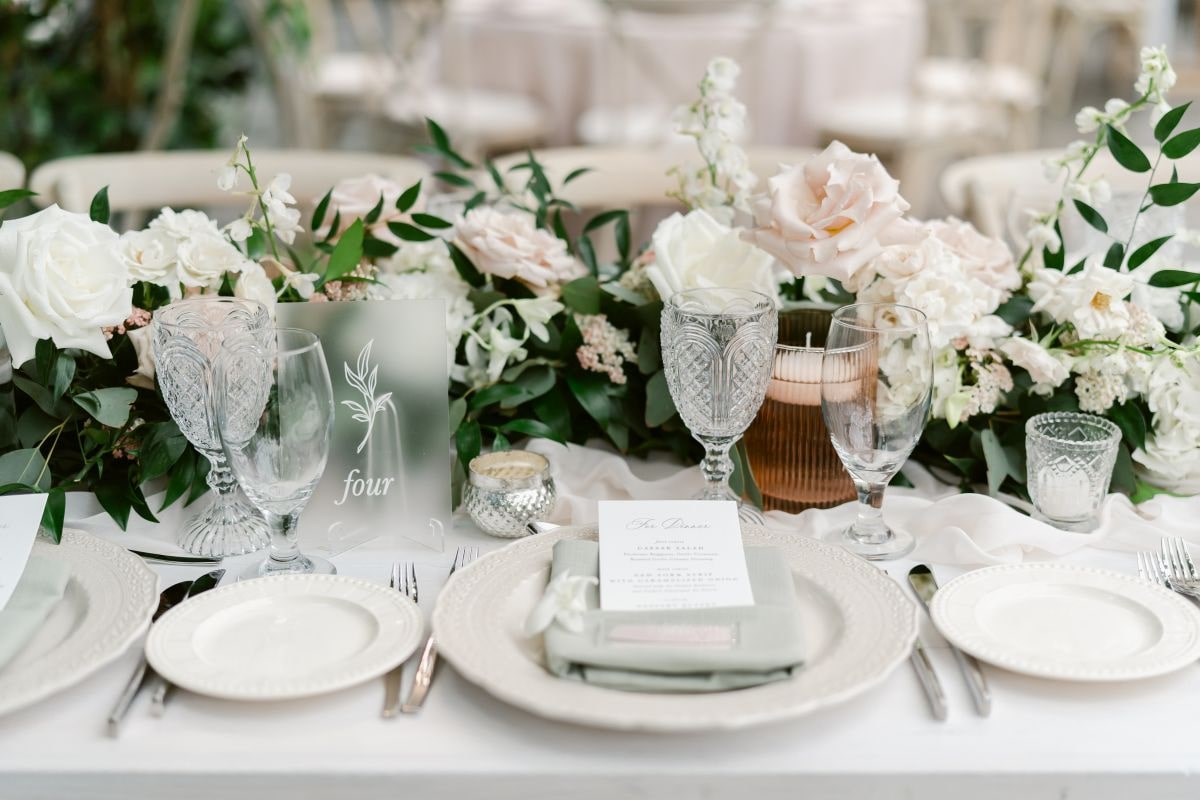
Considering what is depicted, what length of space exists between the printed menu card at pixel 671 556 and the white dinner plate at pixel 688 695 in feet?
0.15

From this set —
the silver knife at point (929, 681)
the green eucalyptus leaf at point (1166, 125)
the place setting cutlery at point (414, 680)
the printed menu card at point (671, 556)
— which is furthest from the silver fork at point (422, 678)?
the green eucalyptus leaf at point (1166, 125)

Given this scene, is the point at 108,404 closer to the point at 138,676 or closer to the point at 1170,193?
the point at 138,676

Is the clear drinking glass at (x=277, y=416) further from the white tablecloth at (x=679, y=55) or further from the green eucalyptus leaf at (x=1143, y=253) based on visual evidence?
the white tablecloth at (x=679, y=55)

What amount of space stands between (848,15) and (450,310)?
283cm

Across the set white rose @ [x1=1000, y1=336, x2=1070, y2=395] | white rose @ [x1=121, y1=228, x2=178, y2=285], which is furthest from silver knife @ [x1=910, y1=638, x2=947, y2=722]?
white rose @ [x1=121, y1=228, x2=178, y2=285]

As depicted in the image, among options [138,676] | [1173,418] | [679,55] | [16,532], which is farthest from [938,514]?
[679,55]

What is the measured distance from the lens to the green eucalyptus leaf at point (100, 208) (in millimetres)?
1243

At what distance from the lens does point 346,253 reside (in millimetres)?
1241

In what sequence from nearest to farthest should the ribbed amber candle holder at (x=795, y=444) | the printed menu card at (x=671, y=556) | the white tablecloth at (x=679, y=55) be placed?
the printed menu card at (x=671, y=556)
the ribbed amber candle holder at (x=795, y=444)
the white tablecloth at (x=679, y=55)

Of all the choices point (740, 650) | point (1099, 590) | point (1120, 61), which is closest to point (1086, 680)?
point (1099, 590)

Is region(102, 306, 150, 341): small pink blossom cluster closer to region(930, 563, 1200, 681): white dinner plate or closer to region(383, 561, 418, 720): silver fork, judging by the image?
region(383, 561, 418, 720): silver fork

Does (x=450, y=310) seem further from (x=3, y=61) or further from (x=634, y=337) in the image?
(x=3, y=61)

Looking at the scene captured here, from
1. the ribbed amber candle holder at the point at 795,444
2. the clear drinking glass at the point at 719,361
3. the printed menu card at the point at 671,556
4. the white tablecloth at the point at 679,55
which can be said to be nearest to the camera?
the printed menu card at the point at 671,556

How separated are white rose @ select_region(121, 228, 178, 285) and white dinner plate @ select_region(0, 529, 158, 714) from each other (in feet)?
0.86
